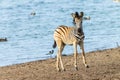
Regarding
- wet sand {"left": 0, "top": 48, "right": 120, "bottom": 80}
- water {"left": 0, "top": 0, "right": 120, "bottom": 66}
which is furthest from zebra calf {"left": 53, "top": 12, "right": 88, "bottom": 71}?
water {"left": 0, "top": 0, "right": 120, "bottom": 66}

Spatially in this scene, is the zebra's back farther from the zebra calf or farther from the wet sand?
the wet sand

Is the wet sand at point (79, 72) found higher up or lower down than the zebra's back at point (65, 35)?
lower down

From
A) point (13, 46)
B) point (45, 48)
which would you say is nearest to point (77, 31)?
point (45, 48)

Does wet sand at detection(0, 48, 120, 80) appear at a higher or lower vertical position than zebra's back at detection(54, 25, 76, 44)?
lower

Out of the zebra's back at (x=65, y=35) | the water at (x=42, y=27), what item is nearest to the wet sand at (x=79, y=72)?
the zebra's back at (x=65, y=35)

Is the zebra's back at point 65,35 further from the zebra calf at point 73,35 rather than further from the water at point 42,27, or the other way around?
the water at point 42,27

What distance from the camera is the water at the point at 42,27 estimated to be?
89.2ft

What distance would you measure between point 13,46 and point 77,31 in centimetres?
1722

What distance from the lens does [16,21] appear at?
48.1 meters

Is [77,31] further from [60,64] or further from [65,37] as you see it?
[60,64]

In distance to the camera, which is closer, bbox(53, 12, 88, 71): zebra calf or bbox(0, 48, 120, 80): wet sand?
bbox(0, 48, 120, 80): wet sand

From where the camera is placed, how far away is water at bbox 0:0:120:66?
2718 centimetres

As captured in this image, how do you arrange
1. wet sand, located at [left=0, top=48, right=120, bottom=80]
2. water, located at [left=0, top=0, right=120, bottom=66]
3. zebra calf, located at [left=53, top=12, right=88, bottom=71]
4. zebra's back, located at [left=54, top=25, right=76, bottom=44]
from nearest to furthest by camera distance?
1. wet sand, located at [left=0, top=48, right=120, bottom=80]
2. zebra calf, located at [left=53, top=12, right=88, bottom=71]
3. zebra's back, located at [left=54, top=25, right=76, bottom=44]
4. water, located at [left=0, top=0, right=120, bottom=66]

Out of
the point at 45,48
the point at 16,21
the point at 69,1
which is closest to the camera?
the point at 45,48
